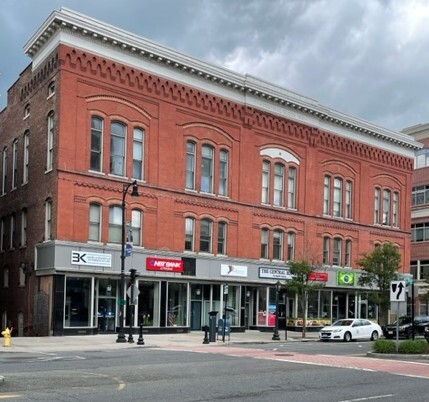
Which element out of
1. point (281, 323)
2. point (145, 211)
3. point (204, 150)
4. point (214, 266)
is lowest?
point (281, 323)

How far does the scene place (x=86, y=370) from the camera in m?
17.1

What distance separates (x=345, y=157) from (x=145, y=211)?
794 inches

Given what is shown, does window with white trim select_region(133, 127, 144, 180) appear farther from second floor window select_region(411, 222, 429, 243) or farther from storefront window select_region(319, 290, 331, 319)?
second floor window select_region(411, 222, 429, 243)

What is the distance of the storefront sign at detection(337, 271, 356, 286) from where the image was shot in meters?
50.1

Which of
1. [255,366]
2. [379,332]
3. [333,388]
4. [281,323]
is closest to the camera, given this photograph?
[333,388]

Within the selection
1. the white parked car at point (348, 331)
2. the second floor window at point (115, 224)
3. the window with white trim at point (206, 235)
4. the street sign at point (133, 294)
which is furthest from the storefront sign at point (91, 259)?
the white parked car at point (348, 331)

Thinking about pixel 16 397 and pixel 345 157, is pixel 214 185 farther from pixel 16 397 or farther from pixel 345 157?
pixel 16 397

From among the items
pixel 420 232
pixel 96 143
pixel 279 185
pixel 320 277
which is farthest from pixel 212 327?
pixel 420 232

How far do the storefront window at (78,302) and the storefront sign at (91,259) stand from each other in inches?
40.4

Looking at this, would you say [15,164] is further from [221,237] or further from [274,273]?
[274,273]

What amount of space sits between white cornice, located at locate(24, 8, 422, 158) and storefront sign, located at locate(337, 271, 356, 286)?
35.6 feet

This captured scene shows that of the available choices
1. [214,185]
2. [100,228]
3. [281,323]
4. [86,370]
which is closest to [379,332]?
[281,323]

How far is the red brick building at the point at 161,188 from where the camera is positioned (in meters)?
35.3

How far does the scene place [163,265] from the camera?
38.7 m
